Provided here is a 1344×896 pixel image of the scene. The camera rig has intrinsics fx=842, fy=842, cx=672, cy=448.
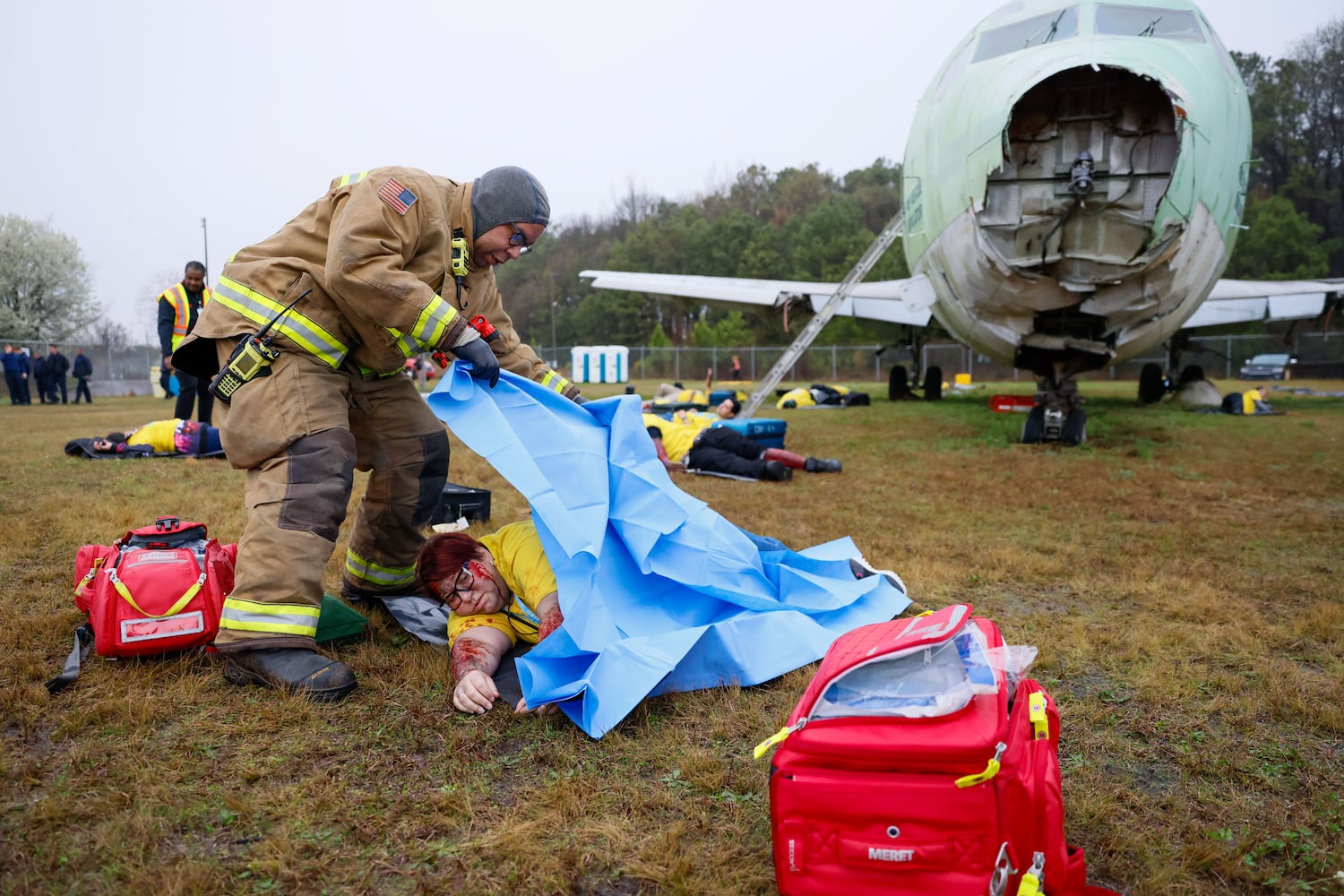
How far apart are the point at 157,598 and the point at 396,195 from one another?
5.74 feet

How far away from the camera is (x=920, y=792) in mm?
1731

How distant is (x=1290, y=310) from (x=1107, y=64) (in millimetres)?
10725

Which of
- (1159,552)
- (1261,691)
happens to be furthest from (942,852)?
(1159,552)

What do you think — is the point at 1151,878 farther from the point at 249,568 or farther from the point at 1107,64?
the point at 1107,64

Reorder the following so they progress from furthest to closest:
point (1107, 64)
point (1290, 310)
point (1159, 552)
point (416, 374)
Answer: point (416, 374)
point (1290, 310)
point (1107, 64)
point (1159, 552)

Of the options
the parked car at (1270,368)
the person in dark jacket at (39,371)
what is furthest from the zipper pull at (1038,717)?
the parked car at (1270,368)

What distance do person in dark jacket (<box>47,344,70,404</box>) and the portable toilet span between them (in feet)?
54.4

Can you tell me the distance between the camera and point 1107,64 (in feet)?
22.5

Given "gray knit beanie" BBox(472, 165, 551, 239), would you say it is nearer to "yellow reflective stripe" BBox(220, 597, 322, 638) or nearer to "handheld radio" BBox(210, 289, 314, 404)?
"handheld radio" BBox(210, 289, 314, 404)

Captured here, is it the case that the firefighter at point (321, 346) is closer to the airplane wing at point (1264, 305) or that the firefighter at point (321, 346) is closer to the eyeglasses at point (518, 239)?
the eyeglasses at point (518, 239)

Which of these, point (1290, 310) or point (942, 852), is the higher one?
point (1290, 310)

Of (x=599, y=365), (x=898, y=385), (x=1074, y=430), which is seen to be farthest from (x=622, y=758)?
(x=599, y=365)

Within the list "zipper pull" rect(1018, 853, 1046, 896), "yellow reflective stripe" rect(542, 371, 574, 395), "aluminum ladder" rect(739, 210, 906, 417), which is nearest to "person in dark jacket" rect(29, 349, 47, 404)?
"aluminum ladder" rect(739, 210, 906, 417)

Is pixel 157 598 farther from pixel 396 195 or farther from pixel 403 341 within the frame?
pixel 396 195
